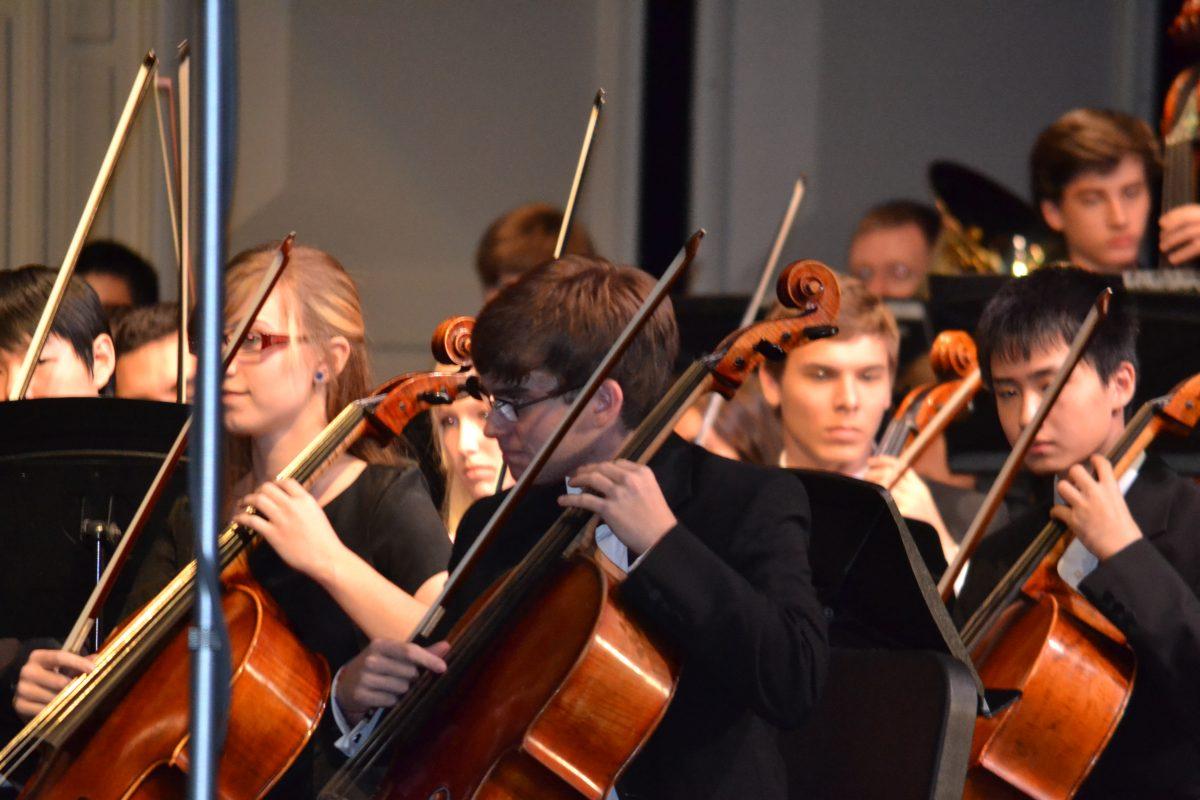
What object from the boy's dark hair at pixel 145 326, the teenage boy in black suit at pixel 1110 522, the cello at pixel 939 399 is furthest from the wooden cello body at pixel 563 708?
the boy's dark hair at pixel 145 326

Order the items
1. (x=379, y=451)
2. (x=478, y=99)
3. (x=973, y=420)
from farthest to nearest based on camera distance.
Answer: (x=478, y=99)
(x=973, y=420)
(x=379, y=451)

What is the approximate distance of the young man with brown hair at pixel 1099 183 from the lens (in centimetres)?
326

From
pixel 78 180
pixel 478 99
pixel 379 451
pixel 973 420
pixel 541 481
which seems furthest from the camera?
pixel 478 99

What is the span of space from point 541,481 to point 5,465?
58cm

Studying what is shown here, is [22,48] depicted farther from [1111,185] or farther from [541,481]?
[541,481]

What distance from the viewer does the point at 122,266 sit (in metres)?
4.05

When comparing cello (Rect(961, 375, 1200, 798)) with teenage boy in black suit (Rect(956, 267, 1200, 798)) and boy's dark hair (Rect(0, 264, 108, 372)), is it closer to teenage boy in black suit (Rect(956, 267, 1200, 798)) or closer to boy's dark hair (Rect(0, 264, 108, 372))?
teenage boy in black suit (Rect(956, 267, 1200, 798))

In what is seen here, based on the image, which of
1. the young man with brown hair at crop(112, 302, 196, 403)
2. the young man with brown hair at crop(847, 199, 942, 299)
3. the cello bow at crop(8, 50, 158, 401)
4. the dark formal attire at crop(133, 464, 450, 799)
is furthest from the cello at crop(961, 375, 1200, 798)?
the young man with brown hair at crop(847, 199, 942, 299)

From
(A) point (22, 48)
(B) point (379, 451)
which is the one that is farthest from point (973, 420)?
(A) point (22, 48)

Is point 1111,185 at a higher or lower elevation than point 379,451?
higher

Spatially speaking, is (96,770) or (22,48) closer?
(96,770)

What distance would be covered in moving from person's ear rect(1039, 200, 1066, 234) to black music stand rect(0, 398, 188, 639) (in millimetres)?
1876

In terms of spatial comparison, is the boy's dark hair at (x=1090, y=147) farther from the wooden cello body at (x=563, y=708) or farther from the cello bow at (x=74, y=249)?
the wooden cello body at (x=563, y=708)

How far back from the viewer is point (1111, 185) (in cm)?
329
